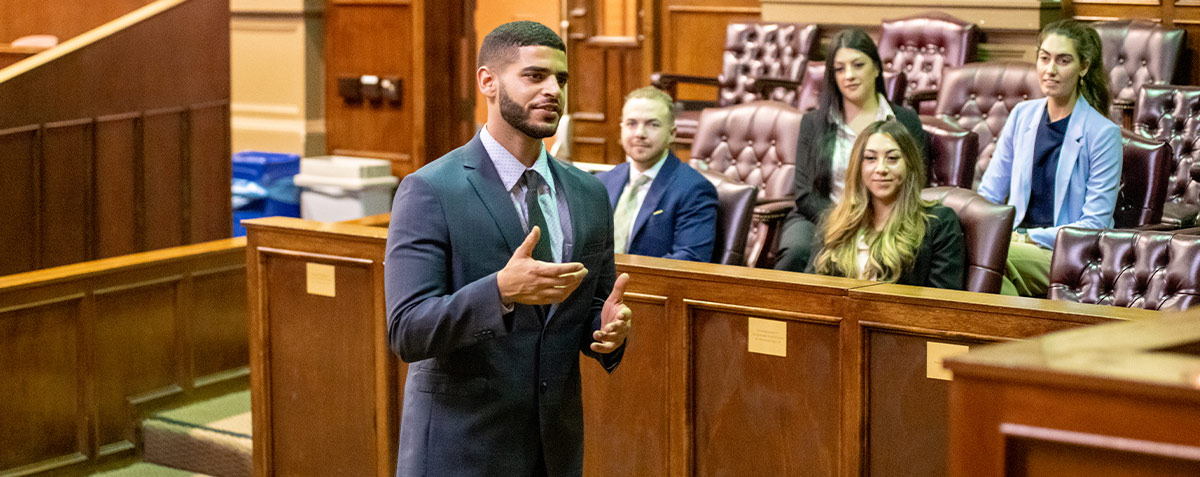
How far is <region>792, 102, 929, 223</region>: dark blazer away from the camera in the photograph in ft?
12.7

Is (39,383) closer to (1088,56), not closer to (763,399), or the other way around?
(763,399)

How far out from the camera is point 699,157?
4.72m

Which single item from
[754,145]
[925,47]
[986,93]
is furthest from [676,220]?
[925,47]

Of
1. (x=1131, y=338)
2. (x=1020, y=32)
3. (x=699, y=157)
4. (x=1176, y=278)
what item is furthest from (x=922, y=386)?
(x=1020, y=32)

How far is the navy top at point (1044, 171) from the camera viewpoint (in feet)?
12.8

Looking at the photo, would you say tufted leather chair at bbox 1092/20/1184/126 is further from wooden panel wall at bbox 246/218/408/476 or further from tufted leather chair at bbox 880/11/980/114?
wooden panel wall at bbox 246/218/408/476

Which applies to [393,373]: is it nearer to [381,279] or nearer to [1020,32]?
[381,279]

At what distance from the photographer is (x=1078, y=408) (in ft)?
3.80

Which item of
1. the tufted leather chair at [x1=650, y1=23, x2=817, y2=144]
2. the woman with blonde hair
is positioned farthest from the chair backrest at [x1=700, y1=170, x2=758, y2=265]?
the tufted leather chair at [x1=650, y1=23, x2=817, y2=144]

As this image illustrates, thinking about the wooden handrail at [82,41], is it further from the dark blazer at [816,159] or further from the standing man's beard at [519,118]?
the standing man's beard at [519,118]

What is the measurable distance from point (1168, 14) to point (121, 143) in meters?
4.61

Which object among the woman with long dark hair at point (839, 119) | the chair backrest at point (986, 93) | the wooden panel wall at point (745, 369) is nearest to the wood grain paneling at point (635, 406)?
the wooden panel wall at point (745, 369)

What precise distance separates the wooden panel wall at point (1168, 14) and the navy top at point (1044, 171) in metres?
1.89

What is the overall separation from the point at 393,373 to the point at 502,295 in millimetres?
1780
